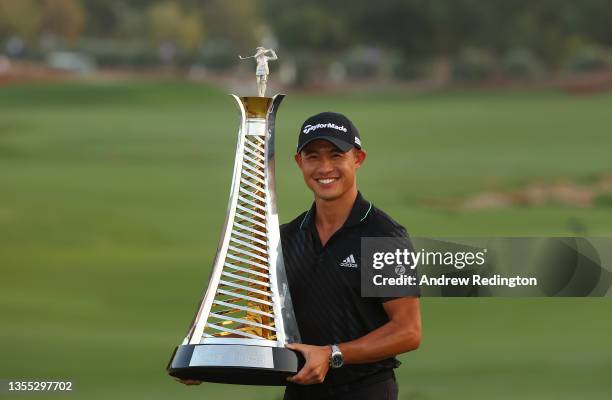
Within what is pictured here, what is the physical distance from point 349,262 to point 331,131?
0.30 metres

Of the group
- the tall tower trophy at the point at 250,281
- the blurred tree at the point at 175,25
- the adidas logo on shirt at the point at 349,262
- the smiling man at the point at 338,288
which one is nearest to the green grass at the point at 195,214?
the blurred tree at the point at 175,25

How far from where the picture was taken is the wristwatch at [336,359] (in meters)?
3.08

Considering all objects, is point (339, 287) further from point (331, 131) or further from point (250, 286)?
point (331, 131)

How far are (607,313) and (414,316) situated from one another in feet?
26.7

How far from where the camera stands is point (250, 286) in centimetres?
312

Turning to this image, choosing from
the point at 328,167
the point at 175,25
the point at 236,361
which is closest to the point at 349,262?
the point at 328,167

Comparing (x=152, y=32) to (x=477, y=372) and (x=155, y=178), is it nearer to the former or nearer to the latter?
(x=155, y=178)

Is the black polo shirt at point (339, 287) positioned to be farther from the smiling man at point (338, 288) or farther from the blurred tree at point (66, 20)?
the blurred tree at point (66, 20)

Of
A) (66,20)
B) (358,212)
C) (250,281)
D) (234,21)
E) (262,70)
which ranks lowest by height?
(250,281)

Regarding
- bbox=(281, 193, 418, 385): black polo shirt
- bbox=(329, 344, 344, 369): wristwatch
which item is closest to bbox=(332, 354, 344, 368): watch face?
bbox=(329, 344, 344, 369): wristwatch

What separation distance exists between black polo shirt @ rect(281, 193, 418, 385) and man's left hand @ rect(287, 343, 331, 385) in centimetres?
16

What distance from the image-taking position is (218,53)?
70.3 ft

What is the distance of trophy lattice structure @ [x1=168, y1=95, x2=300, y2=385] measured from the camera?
9.77ft

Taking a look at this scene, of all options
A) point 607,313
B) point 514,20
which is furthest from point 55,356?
point 514,20
